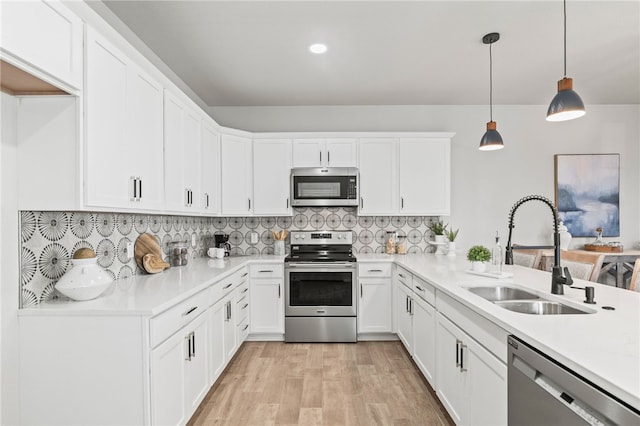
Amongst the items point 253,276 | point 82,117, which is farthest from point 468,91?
point 82,117

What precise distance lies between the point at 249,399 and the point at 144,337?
1267 millimetres

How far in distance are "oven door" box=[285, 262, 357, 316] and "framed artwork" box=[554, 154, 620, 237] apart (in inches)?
114

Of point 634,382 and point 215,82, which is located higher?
point 215,82

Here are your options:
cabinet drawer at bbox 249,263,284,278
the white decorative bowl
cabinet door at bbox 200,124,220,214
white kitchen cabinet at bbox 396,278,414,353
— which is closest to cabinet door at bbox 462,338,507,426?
white kitchen cabinet at bbox 396,278,414,353

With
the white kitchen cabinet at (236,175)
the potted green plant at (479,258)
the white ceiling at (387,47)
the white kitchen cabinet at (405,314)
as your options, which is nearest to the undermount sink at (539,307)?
the potted green plant at (479,258)

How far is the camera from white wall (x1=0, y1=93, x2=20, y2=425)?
153cm

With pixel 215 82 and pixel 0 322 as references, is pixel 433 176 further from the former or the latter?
pixel 0 322

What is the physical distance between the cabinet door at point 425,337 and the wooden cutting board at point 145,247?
2.16 metres

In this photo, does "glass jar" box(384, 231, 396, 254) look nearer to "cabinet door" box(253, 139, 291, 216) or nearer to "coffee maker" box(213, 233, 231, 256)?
"cabinet door" box(253, 139, 291, 216)

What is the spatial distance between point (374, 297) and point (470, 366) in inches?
75.1

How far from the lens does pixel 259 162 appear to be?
4012 millimetres

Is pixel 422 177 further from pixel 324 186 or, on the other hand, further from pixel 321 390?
pixel 321 390

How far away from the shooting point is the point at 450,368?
212 cm

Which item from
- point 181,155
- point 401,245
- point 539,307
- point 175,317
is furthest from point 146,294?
point 401,245
